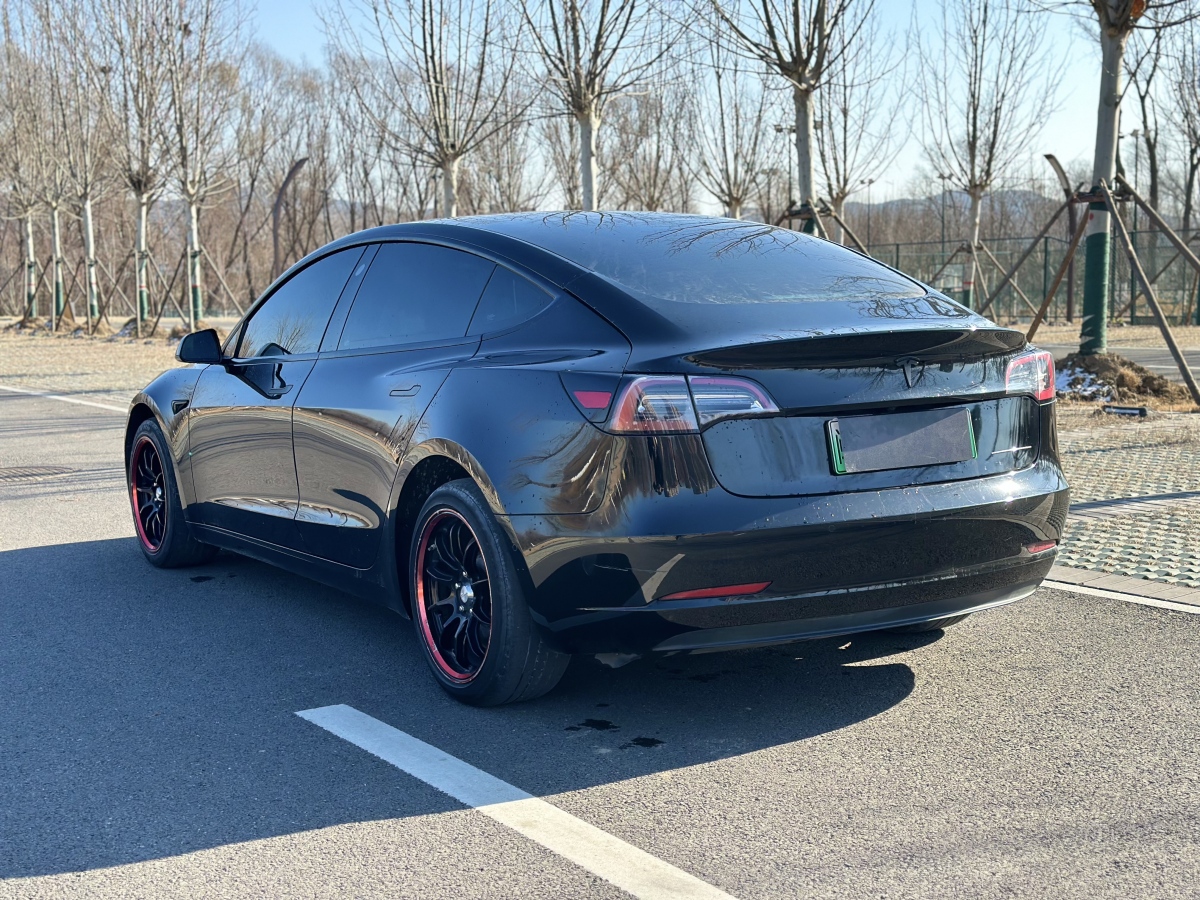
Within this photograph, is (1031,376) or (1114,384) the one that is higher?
(1031,376)

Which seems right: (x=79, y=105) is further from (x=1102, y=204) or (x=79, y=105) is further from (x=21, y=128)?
(x=1102, y=204)

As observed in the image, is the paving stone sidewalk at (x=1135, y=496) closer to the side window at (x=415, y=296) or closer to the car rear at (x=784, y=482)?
the car rear at (x=784, y=482)

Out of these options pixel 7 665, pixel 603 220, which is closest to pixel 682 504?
pixel 603 220

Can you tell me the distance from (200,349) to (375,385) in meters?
1.54

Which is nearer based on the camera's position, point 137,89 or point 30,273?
point 137,89

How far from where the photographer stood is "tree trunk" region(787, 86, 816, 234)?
1409 cm

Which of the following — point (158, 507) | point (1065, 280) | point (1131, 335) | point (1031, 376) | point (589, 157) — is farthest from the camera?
point (1065, 280)

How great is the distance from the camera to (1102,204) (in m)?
12.6

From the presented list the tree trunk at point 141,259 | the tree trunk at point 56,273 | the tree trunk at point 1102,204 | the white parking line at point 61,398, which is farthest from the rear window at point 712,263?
the tree trunk at point 56,273

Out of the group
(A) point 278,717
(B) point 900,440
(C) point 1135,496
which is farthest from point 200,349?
(C) point 1135,496

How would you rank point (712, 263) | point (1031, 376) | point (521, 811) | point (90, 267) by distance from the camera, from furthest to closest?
point (90, 267)
point (712, 263)
point (1031, 376)
point (521, 811)

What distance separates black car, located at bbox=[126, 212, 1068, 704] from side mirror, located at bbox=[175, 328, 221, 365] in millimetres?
1044

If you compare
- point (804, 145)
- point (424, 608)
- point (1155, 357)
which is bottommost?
point (424, 608)

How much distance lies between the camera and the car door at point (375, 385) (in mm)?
4320
